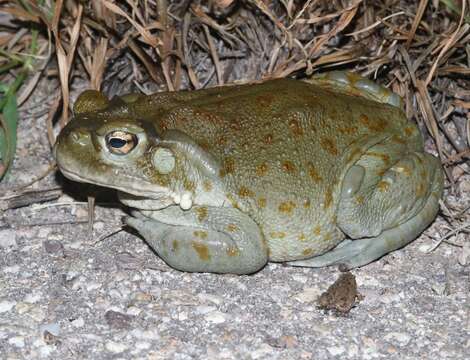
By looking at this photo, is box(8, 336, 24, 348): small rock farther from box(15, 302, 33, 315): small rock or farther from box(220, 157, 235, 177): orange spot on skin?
box(220, 157, 235, 177): orange spot on skin

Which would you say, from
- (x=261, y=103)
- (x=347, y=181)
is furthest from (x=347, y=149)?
(x=261, y=103)

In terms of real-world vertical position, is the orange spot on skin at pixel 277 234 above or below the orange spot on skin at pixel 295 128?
below

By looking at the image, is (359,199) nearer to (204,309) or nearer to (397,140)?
(397,140)

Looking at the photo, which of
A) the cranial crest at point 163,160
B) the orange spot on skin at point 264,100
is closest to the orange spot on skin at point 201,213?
the cranial crest at point 163,160

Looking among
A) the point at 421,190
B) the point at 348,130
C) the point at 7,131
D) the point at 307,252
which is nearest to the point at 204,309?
the point at 307,252

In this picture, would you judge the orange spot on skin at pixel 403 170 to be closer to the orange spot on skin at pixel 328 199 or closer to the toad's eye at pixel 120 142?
the orange spot on skin at pixel 328 199

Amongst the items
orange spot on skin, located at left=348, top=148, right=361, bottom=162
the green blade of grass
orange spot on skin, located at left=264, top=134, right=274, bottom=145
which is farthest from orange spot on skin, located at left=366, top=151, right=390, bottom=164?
the green blade of grass
